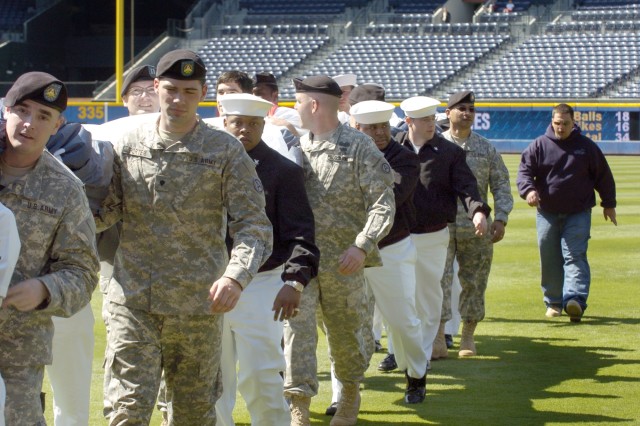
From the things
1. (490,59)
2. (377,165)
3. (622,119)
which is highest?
(490,59)

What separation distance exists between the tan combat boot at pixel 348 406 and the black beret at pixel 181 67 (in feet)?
9.10

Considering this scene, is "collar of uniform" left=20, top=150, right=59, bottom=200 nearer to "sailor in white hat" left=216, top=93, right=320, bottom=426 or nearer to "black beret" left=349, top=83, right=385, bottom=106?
"sailor in white hat" left=216, top=93, right=320, bottom=426

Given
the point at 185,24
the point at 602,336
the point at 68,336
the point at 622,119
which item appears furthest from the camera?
the point at 185,24

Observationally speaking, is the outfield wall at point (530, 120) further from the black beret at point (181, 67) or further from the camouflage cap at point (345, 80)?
the black beret at point (181, 67)

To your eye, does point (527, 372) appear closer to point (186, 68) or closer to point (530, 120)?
point (186, 68)

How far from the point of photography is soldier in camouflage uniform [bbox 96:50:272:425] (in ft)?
17.7

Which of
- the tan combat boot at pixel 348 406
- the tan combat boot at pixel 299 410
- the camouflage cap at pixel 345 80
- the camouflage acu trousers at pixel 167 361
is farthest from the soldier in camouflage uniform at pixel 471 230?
the camouflage acu trousers at pixel 167 361

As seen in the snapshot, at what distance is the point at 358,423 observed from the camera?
7664 millimetres

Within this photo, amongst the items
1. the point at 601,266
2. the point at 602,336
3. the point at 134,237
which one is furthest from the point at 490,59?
the point at 134,237

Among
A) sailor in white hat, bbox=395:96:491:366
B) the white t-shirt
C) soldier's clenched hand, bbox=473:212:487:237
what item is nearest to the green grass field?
sailor in white hat, bbox=395:96:491:366

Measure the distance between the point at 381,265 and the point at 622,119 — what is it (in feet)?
115

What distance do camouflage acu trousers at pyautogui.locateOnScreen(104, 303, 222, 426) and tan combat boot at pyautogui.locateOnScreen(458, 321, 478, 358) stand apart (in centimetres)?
494

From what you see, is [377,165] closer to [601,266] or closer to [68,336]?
[68,336]

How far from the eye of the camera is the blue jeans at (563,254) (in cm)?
1214
